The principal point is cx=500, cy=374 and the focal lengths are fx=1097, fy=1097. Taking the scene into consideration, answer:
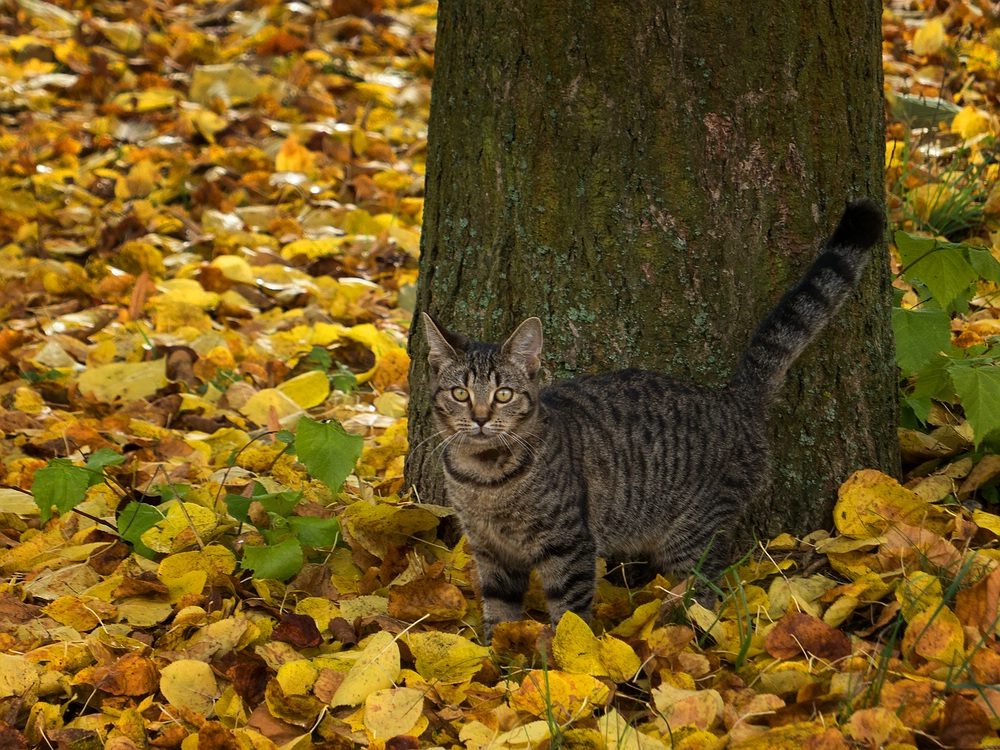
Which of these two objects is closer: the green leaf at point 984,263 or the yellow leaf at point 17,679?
the yellow leaf at point 17,679

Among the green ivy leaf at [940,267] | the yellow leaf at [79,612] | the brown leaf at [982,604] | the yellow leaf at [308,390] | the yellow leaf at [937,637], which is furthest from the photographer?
the yellow leaf at [308,390]

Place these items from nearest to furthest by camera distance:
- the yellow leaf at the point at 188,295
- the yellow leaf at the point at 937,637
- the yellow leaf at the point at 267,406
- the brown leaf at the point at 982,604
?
1. the yellow leaf at the point at 937,637
2. the brown leaf at the point at 982,604
3. the yellow leaf at the point at 267,406
4. the yellow leaf at the point at 188,295

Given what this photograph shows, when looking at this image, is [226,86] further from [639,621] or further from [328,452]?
[639,621]

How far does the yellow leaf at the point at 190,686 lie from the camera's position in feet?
9.07

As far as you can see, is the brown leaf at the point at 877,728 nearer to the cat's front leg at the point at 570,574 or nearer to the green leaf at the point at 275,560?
the cat's front leg at the point at 570,574

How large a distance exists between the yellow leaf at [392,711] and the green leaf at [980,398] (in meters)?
1.68

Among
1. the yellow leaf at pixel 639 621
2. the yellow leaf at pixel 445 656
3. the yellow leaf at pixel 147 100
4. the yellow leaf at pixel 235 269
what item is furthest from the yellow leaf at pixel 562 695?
the yellow leaf at pixel 147 100

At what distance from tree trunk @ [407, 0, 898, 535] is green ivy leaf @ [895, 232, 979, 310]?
0.18 metres

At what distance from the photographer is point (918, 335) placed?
346cm

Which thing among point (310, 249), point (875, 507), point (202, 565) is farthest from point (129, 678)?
point (310, 249)

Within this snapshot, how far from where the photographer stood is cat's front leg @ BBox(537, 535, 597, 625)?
3.14 m

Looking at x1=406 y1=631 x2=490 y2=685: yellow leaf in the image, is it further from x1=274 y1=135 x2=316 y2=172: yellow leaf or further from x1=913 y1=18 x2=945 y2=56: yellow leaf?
x1=913 y1=18 x2=945 y2=56: yellow leaf

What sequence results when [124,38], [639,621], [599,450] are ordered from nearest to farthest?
[639,621], [599,450], [124,38]

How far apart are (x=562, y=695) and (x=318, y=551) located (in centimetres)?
118
